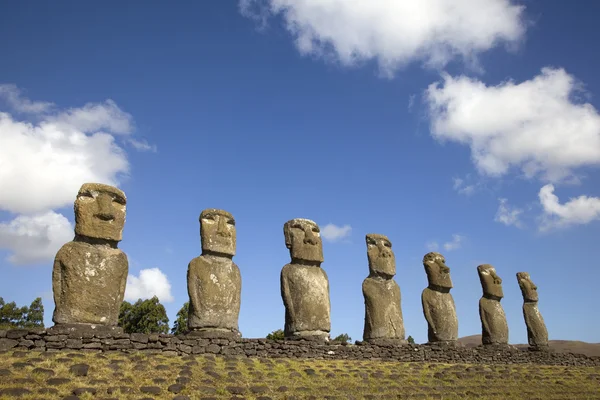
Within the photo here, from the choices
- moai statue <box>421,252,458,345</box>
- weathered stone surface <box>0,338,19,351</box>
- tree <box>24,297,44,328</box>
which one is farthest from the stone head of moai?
tree <box>24,297,44,328</box>

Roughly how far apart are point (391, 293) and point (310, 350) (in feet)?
14.3

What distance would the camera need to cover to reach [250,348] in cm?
1379

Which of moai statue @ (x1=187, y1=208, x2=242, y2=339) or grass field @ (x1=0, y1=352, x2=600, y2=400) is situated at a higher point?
moai statue @ (x1=187, y1=208, x2=242, y2=339)

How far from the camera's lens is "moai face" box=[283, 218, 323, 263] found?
16.4 m

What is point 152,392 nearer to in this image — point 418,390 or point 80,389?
point 80,389

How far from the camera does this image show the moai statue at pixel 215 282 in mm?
13727

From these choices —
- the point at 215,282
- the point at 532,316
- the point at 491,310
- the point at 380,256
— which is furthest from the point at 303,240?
the point at 532,316

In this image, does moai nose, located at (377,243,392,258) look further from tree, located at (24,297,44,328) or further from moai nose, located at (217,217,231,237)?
tree, located at (24,297,44,328)

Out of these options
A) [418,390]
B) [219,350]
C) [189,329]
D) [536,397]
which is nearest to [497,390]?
[536,397]

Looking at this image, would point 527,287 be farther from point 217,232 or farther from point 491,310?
point 217,232

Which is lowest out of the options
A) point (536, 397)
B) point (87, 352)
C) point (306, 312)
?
point (536, 397)

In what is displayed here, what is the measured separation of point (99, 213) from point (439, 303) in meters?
12.5

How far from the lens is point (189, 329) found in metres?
13.7

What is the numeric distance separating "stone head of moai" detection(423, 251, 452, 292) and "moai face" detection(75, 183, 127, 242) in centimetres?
1178
